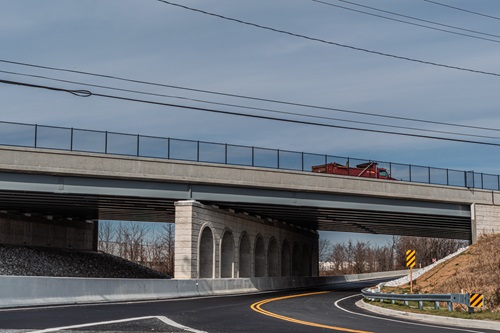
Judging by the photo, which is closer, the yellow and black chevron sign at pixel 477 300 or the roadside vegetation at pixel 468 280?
the yellow and black chevron sign at pixel 477 300

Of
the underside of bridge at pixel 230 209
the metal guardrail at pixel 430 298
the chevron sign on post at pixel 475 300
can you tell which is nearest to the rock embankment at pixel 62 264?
the underside of bridge at pixel 230 209

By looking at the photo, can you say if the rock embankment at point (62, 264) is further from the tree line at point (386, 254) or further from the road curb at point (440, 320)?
the tree line at point (386, 254)

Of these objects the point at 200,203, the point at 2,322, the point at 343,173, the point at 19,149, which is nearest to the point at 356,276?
the point at 343,173

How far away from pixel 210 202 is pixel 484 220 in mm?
20427

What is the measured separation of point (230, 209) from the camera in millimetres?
46938

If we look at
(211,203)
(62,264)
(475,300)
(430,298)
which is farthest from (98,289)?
(62,264)

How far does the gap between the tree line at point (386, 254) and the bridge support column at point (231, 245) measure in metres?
52.5

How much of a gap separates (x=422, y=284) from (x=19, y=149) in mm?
24844

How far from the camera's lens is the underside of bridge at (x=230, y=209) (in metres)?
42.1

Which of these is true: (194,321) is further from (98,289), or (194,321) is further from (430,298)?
(98,289)

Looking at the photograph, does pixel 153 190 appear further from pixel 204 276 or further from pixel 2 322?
pixel 2 322

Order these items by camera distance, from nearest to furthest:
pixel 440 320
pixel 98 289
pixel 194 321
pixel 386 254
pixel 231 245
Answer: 1. pixel 194 321
2. pixel 440 320
3. pixel 98 289
4. pixel 231 245
5. pixel 386 254

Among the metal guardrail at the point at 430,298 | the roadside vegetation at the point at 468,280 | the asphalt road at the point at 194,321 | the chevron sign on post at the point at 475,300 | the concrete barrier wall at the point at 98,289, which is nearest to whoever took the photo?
the asphalt road at the point at 194,321

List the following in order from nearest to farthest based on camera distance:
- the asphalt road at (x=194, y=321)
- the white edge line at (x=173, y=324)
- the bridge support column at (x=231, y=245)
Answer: the white edge line at (x=173, y=324) → the asphalt road at (x=194, y=321) → the bridge support column at (x=231, y=245)
